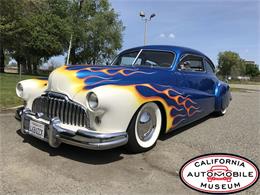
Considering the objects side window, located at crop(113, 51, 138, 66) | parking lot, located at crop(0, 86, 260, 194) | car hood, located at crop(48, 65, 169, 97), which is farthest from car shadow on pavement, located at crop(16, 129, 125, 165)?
side window, located at crop(113, 51, 138, 66)

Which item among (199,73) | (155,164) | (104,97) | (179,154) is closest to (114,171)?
(155,164)

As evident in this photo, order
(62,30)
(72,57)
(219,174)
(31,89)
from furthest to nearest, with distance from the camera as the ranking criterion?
(72,57)
(62,30)
(31,89)
(219,174)

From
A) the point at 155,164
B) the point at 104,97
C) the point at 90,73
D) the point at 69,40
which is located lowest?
the point at 155,164

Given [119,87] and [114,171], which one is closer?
[114,171]

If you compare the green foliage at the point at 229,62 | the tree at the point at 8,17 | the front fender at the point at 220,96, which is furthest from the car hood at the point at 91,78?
the green foliage at the point at 229,62

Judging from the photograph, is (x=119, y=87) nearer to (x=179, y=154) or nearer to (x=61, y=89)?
(x=61, y=89)

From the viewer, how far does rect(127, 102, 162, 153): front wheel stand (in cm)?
369

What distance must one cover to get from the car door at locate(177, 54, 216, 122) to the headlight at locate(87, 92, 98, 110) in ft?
6.54

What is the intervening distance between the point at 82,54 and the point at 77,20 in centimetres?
413

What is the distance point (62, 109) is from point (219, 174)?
215cm

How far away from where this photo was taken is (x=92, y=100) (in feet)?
11.0

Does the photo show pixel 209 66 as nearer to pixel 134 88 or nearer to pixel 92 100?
pixel 134 88

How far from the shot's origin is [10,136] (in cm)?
447

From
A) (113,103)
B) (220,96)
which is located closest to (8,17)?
(220,96)
